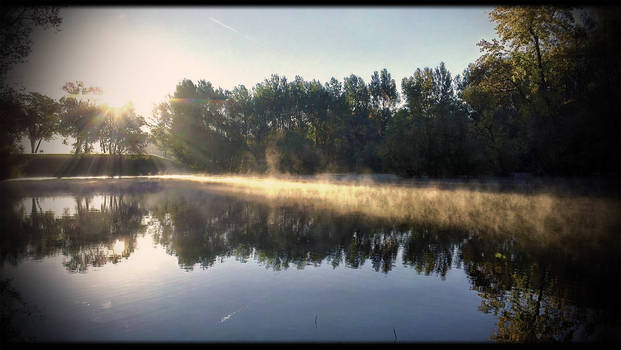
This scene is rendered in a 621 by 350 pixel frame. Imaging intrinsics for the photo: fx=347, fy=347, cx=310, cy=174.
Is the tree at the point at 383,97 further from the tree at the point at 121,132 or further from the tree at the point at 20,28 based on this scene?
the tree at the point at 20,28

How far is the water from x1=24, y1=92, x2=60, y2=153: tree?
32497 millimetres

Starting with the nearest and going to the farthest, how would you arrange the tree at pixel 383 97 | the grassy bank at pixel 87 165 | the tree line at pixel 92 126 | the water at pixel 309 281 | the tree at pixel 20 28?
the water at pixel 309 281 → the tree at pixel 20 28 → the grassy bank at pixel 87 165 → the tree line at pixel 92 126 → the tree at pixel 383 97

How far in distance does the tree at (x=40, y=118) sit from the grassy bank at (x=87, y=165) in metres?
3.51

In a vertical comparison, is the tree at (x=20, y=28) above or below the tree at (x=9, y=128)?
above

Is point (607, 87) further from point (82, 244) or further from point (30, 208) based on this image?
point (30, 208)

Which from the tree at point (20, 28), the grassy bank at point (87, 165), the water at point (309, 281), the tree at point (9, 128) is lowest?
the water at point (309, 281)

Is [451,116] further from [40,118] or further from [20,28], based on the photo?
[40,118]

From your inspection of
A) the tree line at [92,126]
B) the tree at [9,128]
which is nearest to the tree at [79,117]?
the tree line at [92,126]

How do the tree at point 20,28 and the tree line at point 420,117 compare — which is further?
the tree line at point 420,117

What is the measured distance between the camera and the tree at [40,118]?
41.2 meters

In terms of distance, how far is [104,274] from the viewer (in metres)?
9.16

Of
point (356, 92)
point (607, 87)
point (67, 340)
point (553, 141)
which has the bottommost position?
point (67, 340)

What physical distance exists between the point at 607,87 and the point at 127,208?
33485 millimetres
